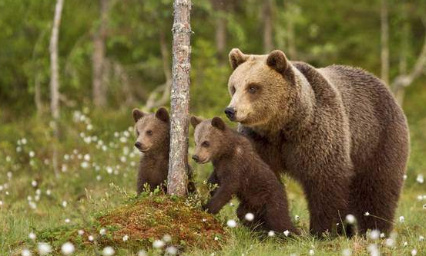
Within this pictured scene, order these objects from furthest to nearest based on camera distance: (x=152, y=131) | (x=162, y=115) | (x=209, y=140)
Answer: (x=162, y=115) → (x=152, y=131) → (x=209, y=140)

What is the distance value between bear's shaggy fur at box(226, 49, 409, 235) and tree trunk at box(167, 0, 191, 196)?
0.47m

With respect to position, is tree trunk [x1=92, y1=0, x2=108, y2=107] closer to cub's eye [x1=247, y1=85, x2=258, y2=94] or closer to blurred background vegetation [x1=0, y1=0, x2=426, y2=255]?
blurred background vegetation [x1=0, y1=0, x2=426, y2=255]

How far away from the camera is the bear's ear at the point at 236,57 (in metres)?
7.39

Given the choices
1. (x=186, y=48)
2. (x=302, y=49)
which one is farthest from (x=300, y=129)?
(x=302, y=49)

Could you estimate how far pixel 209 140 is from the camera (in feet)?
22.7

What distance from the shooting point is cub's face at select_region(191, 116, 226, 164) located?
6.86 metres

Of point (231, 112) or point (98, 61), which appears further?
point (98, 61)

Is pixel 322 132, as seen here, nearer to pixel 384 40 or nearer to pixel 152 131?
pixel 152 131

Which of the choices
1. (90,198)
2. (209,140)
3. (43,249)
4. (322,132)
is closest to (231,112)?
(209,140)

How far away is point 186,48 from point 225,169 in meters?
1.17

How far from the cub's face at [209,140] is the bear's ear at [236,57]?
0.77 metres

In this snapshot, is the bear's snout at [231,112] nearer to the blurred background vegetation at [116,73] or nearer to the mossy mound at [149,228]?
the mossy mound at [149,228]

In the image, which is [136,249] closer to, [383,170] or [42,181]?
[383,170]

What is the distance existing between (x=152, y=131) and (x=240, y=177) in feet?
3.29
